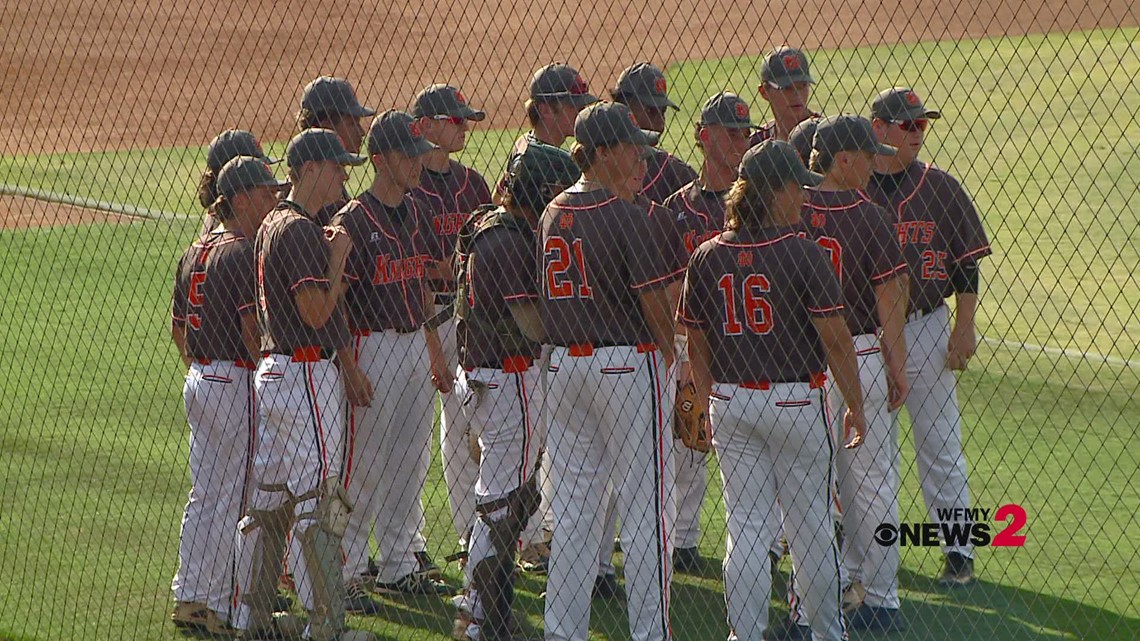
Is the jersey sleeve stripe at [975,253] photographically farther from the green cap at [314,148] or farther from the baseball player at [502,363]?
the green cap at [314,148]

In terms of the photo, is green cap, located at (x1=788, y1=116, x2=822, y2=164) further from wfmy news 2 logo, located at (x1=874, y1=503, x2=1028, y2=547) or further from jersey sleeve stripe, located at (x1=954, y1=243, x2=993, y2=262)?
wfmy news 2 logo, located at (x1=874, y1=503, x2=1028, y2=547)

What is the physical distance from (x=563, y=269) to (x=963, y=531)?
73.7 inches

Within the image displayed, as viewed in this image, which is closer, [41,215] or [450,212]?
[450,212]

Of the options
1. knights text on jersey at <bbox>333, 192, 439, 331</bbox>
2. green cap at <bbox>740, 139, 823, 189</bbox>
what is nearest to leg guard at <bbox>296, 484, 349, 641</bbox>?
knights text on jersey at <bbox>333, 192, 439, 331</bbox>

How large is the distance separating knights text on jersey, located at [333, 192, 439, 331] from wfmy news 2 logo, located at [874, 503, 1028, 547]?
1.86m

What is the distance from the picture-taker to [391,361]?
541 cm

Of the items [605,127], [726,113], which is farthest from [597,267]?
[726,113]

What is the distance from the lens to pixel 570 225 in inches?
180

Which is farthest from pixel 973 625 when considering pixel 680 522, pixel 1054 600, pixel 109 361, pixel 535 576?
pixel 109 361

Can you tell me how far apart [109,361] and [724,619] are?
4.84m

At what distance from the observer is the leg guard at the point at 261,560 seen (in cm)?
486

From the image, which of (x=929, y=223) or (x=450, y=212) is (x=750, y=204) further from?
(x=450, y=212)

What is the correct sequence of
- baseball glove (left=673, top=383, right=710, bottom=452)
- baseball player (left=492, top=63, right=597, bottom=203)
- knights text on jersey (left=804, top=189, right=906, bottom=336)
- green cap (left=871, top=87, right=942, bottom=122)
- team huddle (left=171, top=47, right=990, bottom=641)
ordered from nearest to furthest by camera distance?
→ team huddle (left=171, top=47, right=990, bottom=641) < knights text on jersey (left=804, top=189, right=906, bottom=336) < baseball glove (left=673, top=383, right=710, bottom=452) < green cap (left=871, top=87, right=942, bottom=122) < baseball player (left=492, top=63, right=597, bottom=203)

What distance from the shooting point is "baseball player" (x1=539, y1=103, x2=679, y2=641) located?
180 inches
